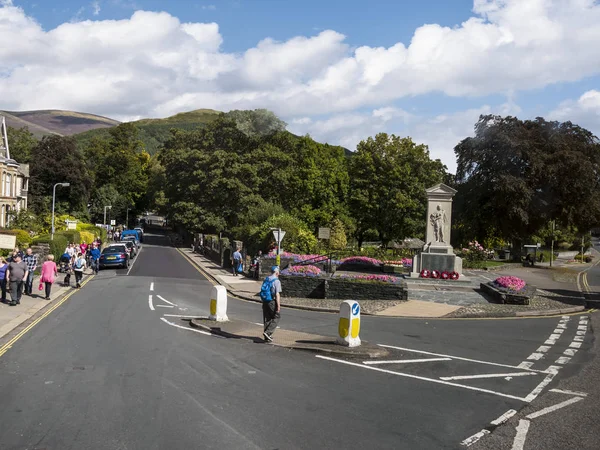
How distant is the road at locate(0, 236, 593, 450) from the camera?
688 cm

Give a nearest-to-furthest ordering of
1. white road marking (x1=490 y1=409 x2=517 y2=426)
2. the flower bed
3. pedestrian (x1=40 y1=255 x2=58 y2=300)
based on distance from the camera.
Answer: white road marking (x1=490 y1=409 x2=517 y2=426), pedestrian (x1=40 y1=255 x2=58 y2=300), the flower bed

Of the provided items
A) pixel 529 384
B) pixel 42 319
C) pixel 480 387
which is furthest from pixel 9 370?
pixel 529 384

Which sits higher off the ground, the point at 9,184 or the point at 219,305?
the point at 9,184

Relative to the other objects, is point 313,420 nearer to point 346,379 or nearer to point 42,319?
point 346,379

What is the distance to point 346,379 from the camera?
9.77m

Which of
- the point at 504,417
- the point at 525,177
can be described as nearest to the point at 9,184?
the point at 525,177

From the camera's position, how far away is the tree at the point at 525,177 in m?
44.8

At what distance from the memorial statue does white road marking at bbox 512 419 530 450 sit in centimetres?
2130

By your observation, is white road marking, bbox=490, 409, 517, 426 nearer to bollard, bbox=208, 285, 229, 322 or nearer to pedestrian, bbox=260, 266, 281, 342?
pedestrian, bbox=260, 266, 281, 342

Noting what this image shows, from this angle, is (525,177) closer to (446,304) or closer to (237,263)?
(237,263)

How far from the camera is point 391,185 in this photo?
182 feet

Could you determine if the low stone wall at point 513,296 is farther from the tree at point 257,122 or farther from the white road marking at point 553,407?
the tree at point 257,122

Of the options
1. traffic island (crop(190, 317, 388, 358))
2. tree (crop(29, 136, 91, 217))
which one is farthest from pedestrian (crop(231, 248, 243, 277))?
tree (crop(29, 136, 91, 217))

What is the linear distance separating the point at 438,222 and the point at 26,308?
18.6m
